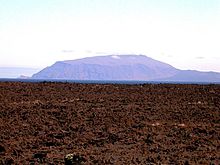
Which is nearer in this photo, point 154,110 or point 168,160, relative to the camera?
point 168,160

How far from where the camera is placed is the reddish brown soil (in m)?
14.9

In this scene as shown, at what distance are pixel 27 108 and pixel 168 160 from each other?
14543mm

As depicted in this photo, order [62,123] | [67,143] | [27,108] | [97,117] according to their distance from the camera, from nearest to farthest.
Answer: [67,143]
[62,123]
[97,117]
[27,108]

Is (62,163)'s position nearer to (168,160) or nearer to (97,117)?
(168,160)

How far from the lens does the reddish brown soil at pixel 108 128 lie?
14945 millimetres

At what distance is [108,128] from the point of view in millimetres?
20281

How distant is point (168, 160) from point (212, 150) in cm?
262

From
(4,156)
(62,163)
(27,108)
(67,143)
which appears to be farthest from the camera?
(27,108)

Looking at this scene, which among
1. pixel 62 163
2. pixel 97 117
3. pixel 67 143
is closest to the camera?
pixel 62 163

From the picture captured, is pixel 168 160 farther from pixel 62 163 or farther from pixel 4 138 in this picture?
pixel 4 138

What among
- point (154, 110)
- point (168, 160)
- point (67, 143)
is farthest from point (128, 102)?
point (168, 160)

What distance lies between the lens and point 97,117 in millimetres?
23641

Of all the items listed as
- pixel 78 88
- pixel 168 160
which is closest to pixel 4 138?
pixel 168 160

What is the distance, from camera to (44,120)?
73.6ft
